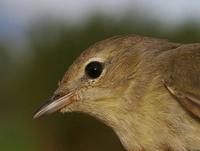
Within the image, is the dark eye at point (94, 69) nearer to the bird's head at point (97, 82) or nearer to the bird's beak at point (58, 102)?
the bird's head at point (97, 82)

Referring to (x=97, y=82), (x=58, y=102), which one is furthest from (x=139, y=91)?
(x=58, y=102)

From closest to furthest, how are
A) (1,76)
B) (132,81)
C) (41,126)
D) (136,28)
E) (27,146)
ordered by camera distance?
(132,81) < (27,146) < (41,126) < (136,28) < (1,76)

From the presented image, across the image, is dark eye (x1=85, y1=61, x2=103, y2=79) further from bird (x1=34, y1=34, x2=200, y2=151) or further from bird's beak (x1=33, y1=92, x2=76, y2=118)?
bird's beak (x1=33, y1=92, x2=76, y2=118)

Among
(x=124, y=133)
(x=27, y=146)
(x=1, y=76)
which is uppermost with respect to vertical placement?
(x=124, y=133)

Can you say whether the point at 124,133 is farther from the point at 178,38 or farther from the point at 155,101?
the point at 178,38

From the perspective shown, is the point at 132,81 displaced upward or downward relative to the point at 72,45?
upward

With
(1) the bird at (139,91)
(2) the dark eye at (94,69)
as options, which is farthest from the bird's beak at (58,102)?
(2) the dark eye at (94,69)

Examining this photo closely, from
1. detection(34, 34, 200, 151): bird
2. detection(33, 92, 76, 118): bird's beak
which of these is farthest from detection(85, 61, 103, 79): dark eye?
detection(33, 92, 76, 118): bird's beak

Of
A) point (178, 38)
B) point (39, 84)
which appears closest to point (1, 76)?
point (39, 84)
